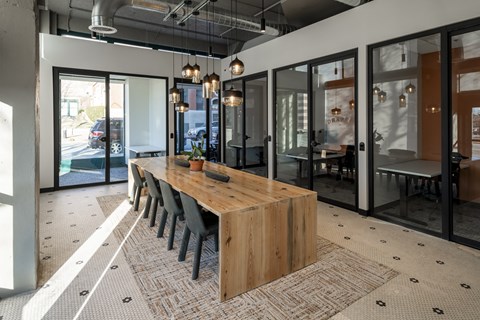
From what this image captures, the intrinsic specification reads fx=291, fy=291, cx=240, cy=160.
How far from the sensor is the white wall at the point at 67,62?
19.3 ft

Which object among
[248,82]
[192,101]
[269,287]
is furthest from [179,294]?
[192,101]

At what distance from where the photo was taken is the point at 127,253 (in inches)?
124

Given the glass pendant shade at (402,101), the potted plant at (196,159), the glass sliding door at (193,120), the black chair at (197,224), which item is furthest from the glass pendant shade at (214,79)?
the glass sliding door at (193,120)

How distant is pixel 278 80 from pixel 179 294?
15.8ft

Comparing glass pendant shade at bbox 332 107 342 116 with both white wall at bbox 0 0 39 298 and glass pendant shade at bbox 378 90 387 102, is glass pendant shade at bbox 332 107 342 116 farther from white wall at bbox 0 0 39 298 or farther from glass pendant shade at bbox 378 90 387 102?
white wall at bbox 0 0 39 298

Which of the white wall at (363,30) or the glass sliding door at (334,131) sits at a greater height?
the white wall at (363,30)

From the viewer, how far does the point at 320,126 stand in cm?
521

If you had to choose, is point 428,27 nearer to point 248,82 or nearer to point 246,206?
point 246,206

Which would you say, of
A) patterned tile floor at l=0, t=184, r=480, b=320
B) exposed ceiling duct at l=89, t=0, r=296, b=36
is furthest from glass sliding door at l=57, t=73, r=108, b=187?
exposed ceiling duct at l=89, t=0, r=296, b=36

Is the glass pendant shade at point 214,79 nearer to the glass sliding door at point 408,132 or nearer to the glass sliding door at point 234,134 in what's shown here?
the glass sliding door at point 408,132

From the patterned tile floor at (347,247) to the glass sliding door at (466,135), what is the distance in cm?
35

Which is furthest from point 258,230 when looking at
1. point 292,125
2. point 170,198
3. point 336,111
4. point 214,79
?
point 292,125

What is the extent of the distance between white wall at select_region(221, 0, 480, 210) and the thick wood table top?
2.03 meters

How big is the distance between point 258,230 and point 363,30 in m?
3.52
